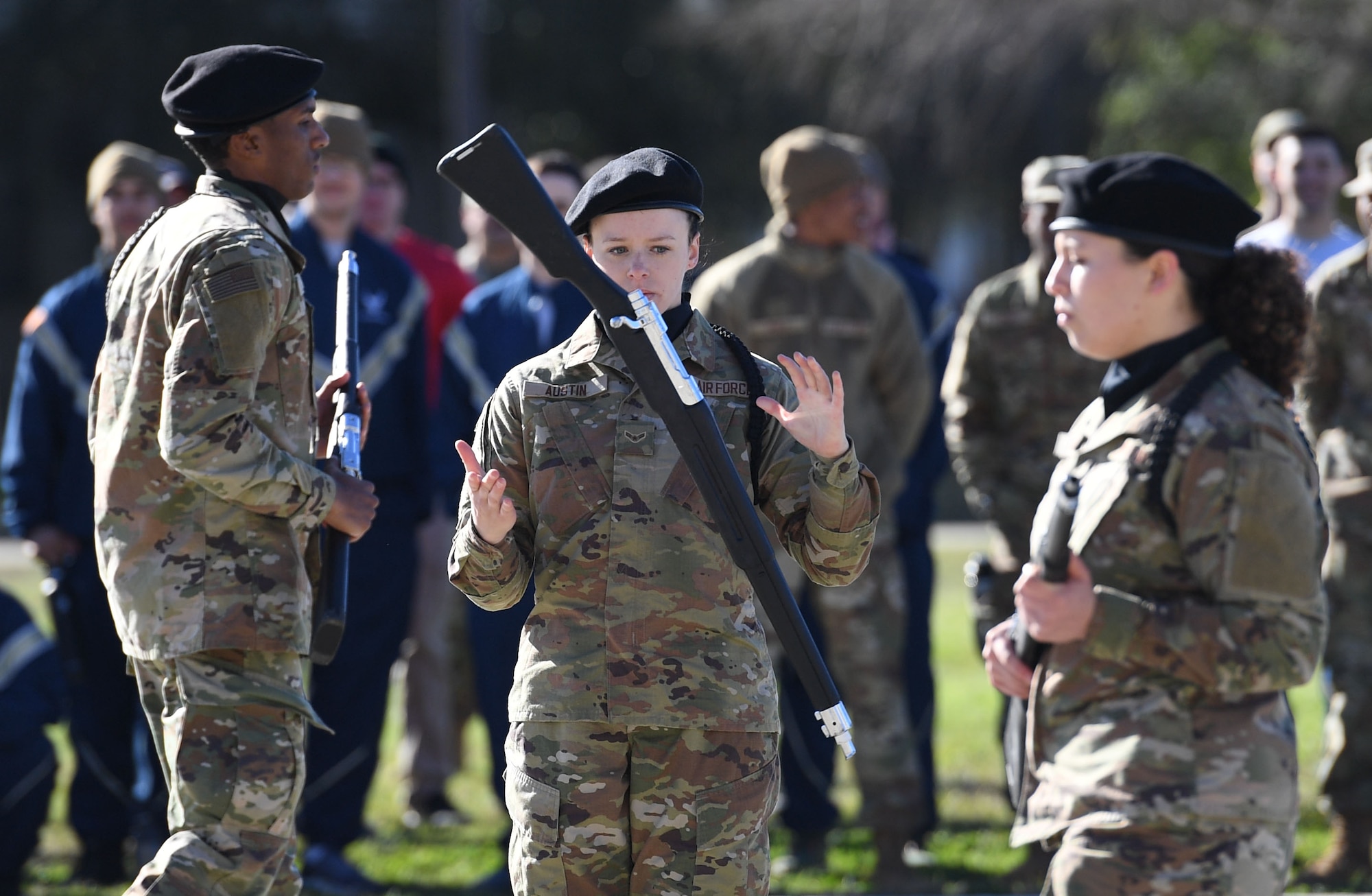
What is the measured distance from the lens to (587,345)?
345 centimetres

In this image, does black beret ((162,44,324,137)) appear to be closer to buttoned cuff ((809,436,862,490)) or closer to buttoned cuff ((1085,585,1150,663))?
buttoned cuff ((809,436,862,490))

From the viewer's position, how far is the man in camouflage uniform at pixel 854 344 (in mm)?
6199

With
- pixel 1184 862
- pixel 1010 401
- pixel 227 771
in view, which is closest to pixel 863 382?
pixel 1010 401

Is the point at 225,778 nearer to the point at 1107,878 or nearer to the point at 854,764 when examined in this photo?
the point at 1107,878

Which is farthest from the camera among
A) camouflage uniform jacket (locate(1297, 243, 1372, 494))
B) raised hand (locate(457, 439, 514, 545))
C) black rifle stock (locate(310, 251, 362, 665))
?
camouflage uniform jacket (locate(1297, 243, 1372, 494))

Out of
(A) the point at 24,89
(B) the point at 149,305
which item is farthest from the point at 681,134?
(B) the point at 149,305

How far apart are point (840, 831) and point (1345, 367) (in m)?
2.64

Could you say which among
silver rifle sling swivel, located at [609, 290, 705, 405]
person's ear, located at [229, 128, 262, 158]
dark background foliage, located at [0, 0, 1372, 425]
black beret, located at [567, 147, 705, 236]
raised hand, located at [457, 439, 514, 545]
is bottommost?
raised hand, located at [457, 439, 514, 545]

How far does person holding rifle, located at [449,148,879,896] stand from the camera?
10.8 ft

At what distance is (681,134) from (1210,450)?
79.4 ft

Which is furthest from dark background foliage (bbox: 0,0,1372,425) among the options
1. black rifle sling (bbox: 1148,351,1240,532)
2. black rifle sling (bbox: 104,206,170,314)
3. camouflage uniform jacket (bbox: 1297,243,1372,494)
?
black rifle sling (bbox: 1148,351,1240,532)

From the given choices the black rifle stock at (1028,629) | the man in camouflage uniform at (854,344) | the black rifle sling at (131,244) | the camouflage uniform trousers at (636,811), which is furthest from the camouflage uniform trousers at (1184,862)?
the man in camouflage uniform at (854,344)

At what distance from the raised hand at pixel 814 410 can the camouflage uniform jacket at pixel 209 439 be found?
1.28 metres

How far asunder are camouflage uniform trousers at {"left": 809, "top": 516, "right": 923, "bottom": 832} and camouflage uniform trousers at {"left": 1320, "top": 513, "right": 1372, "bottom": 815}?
143 centimetres
